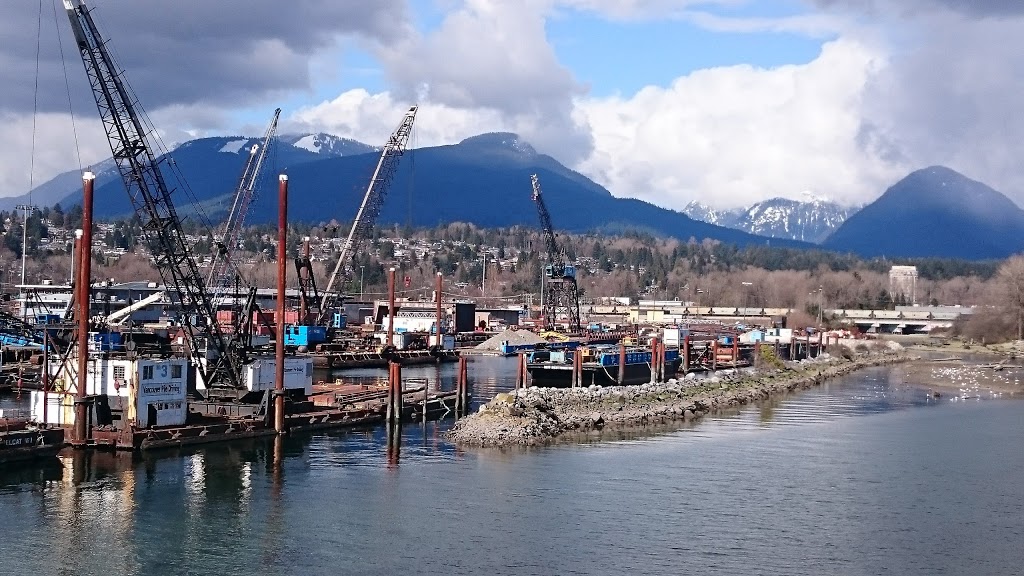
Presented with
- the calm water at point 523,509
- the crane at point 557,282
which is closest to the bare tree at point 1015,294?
the crane at point 557,282

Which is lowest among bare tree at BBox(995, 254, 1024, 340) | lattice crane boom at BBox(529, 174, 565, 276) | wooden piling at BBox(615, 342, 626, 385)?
wooden piling at BBox(615, 342, 626, 385)

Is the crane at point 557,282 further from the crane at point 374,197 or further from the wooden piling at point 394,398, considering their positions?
the wooden piling at point 394,398

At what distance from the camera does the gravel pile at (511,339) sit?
127312 millimetres

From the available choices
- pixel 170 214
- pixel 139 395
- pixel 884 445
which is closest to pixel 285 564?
pixel 139 395

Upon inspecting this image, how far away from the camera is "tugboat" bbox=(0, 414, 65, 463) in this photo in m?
40.4

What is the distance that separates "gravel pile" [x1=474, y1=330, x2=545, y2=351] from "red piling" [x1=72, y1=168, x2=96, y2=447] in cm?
8357

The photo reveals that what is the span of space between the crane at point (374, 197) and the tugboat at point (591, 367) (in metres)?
31.0

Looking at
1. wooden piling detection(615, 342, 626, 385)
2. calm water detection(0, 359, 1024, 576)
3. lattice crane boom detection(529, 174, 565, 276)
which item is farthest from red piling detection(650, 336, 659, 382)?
lattice crane boom detection(529, 174, 565, 276)

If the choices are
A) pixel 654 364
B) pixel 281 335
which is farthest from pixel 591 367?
pixel 281 335

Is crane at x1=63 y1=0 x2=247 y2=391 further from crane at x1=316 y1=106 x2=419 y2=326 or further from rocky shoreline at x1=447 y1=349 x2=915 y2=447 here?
crane at x1=316 y1=106 x2=419 y2=326

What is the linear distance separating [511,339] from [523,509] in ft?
298

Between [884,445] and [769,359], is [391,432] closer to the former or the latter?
[884,445]

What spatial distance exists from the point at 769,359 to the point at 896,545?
6778 cm

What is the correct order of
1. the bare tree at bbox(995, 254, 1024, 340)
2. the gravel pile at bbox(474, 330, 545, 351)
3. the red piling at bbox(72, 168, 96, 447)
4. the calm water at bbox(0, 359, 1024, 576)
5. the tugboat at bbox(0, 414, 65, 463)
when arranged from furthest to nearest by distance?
1. the bare tree at bbox(995, 254, 1024, 340)
2. the gravel pile at bbox(474, 330, 545, 351)
3. the red piling at bbox(72, 168, 96, 447)
4. the tugboat at bbox(0, 414, 65, 463)
5. the calm water at bbox(0, 359, 1024, 576)
